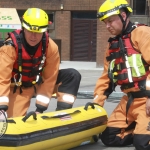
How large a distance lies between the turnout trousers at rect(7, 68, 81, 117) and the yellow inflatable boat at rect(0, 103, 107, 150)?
376mm

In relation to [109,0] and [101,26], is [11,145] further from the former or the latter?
[101,26]

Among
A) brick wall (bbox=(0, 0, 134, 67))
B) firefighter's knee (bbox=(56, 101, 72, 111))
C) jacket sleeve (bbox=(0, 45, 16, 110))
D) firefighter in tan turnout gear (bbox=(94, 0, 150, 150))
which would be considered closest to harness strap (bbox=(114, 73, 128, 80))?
firefighter in tan turnout gear (bbox=(94, 0, 150, 150))

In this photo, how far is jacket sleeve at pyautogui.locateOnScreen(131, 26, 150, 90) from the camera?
516cm

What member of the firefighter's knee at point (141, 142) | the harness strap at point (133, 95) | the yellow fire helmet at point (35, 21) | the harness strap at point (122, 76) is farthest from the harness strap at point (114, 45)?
the firefighter's knee at point (141, 142)

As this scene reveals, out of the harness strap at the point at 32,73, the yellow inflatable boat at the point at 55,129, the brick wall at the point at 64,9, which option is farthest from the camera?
the brick wall at the point at 64,9

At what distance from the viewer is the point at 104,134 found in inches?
222

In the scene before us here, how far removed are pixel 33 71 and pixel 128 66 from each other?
3.60 ft

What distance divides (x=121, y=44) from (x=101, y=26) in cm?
1506

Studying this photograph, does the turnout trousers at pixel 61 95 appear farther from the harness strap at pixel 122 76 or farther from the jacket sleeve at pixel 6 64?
the harness strap at pixel 122 76

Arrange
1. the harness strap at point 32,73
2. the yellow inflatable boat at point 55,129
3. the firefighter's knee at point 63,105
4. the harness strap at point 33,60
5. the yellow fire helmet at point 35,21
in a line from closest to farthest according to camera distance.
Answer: the yellow inflatable boat at point 55,129, the yellow fire helmet at point 35,21, the harness strap at point 33,60, the harness strap at point 32,73, the firefighter's knee at point 63,105

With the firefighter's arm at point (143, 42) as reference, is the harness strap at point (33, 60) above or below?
below

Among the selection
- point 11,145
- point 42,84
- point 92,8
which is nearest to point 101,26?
point 92,8

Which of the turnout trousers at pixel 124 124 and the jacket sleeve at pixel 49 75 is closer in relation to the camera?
the turnout trousers at pixel 124 124

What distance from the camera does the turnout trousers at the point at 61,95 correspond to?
18.9ft
